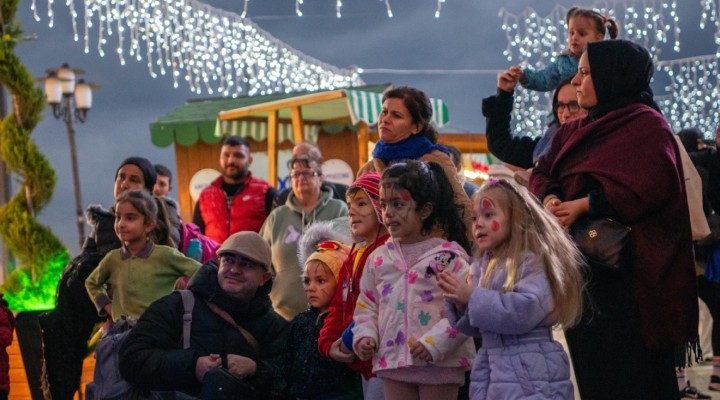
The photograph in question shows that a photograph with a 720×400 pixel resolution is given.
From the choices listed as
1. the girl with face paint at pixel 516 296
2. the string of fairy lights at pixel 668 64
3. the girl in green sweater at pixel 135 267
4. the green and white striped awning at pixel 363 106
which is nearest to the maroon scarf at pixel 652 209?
the girl with face paint at pixel 516 296

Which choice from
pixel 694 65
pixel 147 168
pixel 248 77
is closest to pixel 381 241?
pixel 147 168

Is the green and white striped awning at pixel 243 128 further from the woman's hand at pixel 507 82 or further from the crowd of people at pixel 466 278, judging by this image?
→ the woman's hand at pixel 507 82

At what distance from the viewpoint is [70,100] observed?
14852 mm

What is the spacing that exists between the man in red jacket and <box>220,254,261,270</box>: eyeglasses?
2040 mm

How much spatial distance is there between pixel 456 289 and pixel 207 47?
9.03 m

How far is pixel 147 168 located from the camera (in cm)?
639

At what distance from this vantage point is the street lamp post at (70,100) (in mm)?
13891

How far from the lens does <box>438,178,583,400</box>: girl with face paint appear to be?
352 cm

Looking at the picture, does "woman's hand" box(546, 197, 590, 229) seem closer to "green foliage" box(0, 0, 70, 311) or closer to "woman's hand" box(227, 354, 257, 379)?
"woman's hand" box(227, 354, 257, 379)

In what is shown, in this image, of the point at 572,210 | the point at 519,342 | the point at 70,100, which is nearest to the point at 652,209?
the point at 572,210

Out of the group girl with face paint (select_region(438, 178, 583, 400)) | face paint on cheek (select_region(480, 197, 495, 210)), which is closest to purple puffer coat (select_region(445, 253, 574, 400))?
girl with face paint (select_region(438, 178, 583, 400))

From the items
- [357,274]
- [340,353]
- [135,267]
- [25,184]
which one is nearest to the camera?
[340,353]

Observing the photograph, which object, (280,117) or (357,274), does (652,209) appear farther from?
(280,117)

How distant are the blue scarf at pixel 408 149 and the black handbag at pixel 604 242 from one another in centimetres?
107
